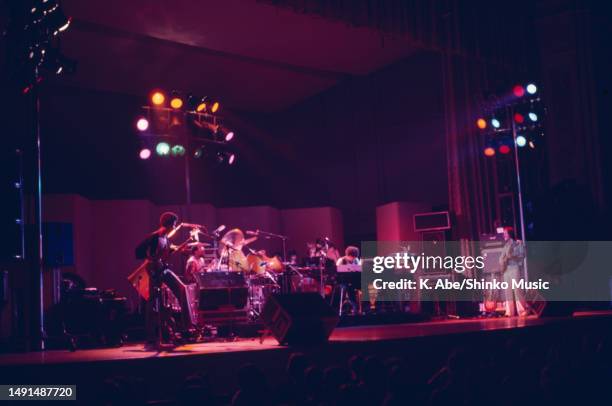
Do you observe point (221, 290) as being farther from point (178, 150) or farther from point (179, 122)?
point (179, 122)

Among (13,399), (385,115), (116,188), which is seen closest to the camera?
(13,399)

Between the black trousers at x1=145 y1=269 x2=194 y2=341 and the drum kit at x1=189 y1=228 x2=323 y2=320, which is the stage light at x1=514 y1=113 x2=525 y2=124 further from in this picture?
the black trousers at x1=145 y1=269 x2=194 y2=341

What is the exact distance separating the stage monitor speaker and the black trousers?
119cm

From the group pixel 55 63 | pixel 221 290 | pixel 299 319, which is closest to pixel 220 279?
pixel 221 290

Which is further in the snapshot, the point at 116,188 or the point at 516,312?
the point at 116,188

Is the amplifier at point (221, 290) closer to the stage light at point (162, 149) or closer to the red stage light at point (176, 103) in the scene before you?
the stage light at point (162, 149)

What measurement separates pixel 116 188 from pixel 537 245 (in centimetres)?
842

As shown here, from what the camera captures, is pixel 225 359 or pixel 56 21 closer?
pixel 225 359

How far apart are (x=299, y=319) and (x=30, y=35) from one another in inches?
148

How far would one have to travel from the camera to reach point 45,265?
9742 mm

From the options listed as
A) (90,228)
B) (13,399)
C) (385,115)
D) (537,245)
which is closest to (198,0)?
(90,228)

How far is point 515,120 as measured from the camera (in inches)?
445

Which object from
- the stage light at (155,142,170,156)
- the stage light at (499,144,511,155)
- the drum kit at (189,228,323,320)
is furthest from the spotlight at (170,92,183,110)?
the stage light at (499,144,511,155)

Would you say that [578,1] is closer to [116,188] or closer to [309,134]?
[309,134]
